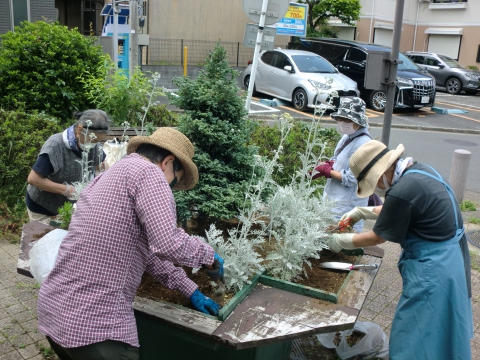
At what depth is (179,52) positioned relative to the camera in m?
21.1

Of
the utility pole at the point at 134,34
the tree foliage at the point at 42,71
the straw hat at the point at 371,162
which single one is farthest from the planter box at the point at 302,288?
the utility pole at the point at 134,34

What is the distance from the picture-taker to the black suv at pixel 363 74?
51.3 feet

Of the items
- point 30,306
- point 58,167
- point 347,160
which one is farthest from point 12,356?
point 347,160

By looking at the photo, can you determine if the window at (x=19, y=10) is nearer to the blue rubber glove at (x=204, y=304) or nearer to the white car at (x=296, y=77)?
the white car at (x=296, y=77)

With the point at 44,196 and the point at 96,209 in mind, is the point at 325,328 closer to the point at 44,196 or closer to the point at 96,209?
the point at 96,209

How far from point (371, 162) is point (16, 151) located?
4327 mm

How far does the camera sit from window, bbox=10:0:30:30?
12719 mm

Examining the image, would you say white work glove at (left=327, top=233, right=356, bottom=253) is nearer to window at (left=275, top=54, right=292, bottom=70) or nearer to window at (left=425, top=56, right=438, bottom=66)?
window at (left=275, top=54, right=292, bottom=70)

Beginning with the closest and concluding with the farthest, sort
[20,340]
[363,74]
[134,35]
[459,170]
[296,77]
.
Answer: [20,340] → [459,170] → [134,35] → [296,77] → [363,74]

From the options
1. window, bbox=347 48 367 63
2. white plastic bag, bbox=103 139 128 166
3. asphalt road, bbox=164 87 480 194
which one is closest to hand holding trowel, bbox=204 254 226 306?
white plastic bag, bbox=103 139 128 166

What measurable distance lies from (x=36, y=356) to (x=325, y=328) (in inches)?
83.7

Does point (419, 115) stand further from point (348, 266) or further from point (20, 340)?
point (20, 340)

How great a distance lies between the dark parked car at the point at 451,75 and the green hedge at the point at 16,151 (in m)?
19.5

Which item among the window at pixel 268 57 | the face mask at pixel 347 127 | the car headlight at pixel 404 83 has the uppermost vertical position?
the window at pixel 268 57
